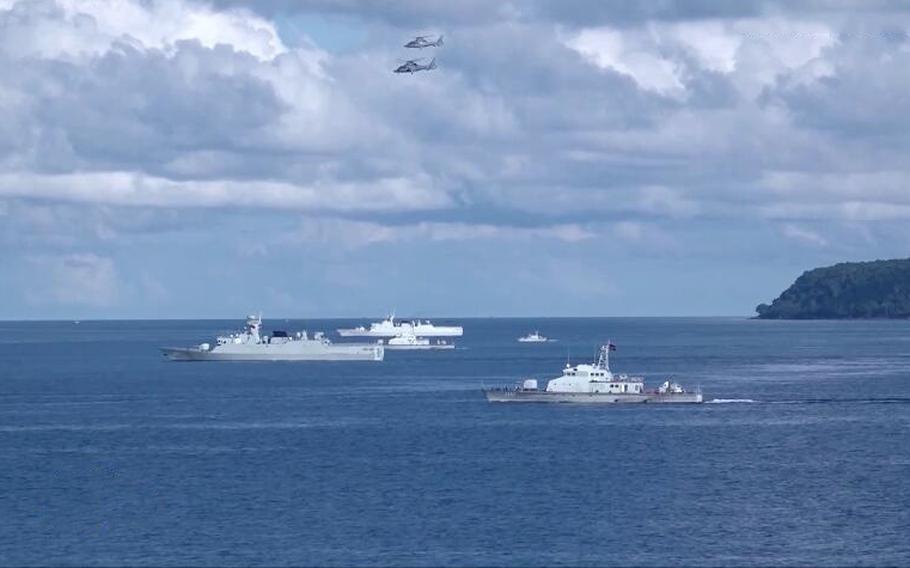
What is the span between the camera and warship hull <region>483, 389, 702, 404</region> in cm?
16362

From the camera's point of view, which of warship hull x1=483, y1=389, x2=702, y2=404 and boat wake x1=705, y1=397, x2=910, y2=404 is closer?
warship hull x1=483, y1=389, x2=702, y2=404

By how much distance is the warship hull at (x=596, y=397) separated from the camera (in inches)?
6442

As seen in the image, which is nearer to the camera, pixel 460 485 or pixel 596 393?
pixel 460 485

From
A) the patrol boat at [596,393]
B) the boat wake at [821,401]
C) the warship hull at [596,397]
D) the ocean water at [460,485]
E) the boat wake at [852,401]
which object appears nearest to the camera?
the ocean water at [460,485]

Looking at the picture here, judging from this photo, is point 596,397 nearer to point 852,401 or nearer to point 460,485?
point 852,401

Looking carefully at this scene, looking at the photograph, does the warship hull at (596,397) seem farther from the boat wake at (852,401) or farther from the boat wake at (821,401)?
the boat wake at (852,401)

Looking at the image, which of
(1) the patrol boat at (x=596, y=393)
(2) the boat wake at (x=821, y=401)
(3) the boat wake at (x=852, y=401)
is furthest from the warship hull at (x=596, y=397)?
(3) the boat wake at (x=852, y=401)

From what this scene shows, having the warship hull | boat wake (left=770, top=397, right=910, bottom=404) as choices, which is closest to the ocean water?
the warship hull

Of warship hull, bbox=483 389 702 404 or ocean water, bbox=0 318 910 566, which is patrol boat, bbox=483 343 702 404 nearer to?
warship hull, bbox=483 389 702 404

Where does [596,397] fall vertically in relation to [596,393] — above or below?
below

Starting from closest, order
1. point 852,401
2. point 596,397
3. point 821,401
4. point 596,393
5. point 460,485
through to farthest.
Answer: point 460,485 → point 596,397 → point 596,393 → point 821,401 → point 852,401

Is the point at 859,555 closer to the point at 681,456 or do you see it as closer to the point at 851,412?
the point at 681,456

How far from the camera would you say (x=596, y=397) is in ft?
541

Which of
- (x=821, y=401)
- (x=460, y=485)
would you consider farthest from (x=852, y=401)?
(x=460, y=485)
